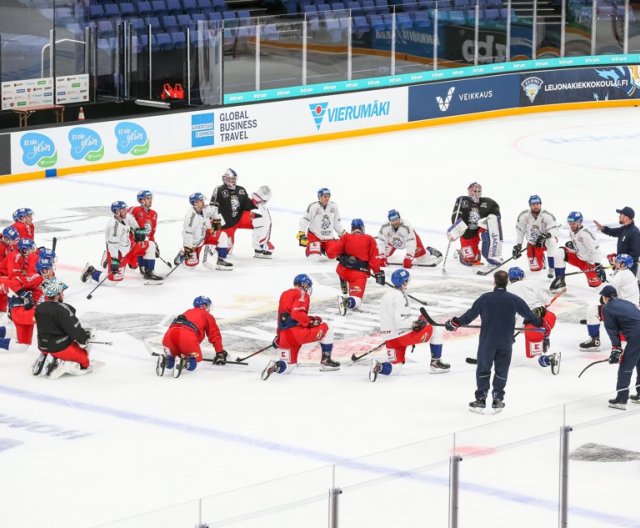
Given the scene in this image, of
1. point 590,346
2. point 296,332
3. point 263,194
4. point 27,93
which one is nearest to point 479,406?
point 296,332

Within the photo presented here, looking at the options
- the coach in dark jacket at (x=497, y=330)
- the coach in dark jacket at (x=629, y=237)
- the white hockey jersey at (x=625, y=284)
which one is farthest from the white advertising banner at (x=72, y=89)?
the coach in dark jacket at (x=497, y=330)

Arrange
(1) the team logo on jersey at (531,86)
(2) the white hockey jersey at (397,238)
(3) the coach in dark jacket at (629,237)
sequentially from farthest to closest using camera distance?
(1) the team logo on jersey at (531,86) < (2) the white hockey jersey at (397,238) < (3) the coach in dark jacket at (629,237)

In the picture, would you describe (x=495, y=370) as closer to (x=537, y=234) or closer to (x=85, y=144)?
(x=537, y=234)

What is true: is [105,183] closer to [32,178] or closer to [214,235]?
[32,178]

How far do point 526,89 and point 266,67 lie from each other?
647 cm

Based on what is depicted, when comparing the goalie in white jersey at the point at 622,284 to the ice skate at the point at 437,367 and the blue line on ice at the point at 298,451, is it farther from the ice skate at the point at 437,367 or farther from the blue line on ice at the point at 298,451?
the blue line on ice at the point at 298,451

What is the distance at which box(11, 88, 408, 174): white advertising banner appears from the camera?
2311 cm

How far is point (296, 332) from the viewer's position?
510 inches

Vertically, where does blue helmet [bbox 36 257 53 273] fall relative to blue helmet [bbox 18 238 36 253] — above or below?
below

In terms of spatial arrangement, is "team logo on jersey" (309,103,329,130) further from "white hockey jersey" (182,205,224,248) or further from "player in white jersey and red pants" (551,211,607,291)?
"player in white jersey and red pants" (551,211,607,291)

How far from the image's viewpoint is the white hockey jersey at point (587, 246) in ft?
53.0

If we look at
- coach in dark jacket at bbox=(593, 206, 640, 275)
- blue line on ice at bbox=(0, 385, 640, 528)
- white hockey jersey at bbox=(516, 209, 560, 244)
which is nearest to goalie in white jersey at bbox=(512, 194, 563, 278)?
white hockey jersey at bbox=(516, 209, 560, 244)

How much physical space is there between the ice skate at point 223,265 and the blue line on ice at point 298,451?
5.04 metres

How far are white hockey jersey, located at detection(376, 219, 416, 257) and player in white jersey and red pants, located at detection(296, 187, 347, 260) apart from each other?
0.52 m
